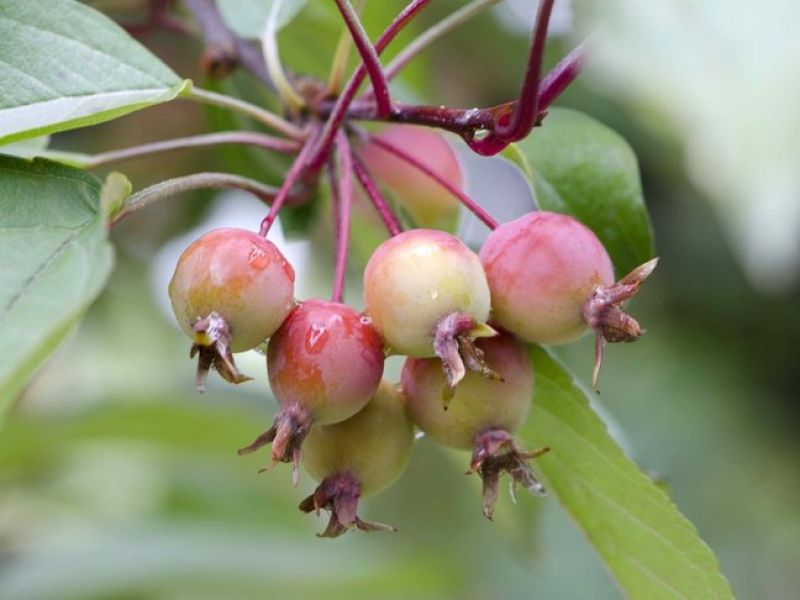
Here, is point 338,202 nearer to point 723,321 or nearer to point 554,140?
point 554,140

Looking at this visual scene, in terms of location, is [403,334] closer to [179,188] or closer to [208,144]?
[179,188]

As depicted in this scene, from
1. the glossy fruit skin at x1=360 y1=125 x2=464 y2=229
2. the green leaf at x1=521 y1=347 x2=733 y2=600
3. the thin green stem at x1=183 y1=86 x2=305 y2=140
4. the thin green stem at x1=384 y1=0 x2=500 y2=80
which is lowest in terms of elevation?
the green leaf at x1=521 y1=347 x2=733 y2=600

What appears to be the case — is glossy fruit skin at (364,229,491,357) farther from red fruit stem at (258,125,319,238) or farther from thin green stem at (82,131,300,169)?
thin green stem at (82,131,300,169)

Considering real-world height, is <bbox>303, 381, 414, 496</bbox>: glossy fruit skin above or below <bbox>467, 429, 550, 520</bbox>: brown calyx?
above

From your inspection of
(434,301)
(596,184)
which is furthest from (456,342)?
(596,184)

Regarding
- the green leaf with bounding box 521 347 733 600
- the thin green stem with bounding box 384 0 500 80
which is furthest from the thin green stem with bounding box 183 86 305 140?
the green leaf with bounding box 521 347 733 600

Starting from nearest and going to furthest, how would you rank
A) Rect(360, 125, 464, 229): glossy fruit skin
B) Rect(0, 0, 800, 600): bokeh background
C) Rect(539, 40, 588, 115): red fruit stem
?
1. Rect(0, 0, 800, 600): bokeh background
2. Rect(539, 40, 588, 115): red fruit stem
3. Rect(360, 125, 464, 229): glossy fruit skin

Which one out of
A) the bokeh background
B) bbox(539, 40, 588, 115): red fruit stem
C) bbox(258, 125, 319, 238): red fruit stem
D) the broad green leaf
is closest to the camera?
the bokeh background
